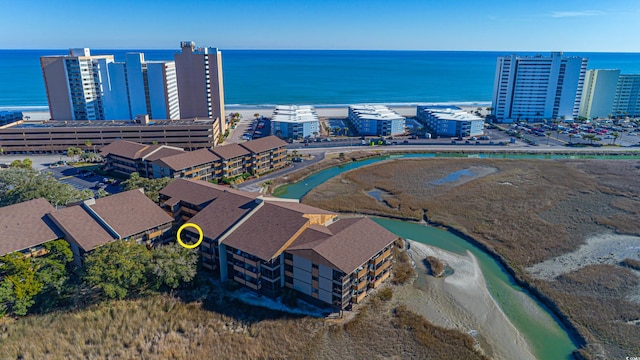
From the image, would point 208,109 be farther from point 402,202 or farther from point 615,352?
point 615,352

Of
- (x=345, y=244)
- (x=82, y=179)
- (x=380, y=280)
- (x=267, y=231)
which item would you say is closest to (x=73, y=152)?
(x=82, y=179)

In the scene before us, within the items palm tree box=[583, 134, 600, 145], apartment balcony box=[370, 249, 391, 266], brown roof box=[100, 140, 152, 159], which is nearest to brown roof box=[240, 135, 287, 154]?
brown roof box=[100, 140, 152, 159]

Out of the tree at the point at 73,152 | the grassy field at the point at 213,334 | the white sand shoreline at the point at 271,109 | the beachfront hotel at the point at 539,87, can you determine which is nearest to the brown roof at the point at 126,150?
the tree at the point at 73,152

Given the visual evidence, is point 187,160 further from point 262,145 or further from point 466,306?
point 466,306

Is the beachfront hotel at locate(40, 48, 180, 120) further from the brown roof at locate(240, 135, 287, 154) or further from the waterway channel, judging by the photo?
the waterway channel

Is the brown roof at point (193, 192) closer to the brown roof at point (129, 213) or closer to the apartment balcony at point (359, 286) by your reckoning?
the brown roof at point (129, 213)

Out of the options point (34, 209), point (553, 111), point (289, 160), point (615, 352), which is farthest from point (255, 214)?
point (553, 111)

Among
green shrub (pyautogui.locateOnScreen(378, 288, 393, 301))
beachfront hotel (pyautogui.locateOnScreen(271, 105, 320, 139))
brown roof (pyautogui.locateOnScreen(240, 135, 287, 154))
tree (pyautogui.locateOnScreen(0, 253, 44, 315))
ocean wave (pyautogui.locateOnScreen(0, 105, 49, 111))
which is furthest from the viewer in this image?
ocean wave (pyautogui.locateOnScreen(0, 105, 49, 111))
